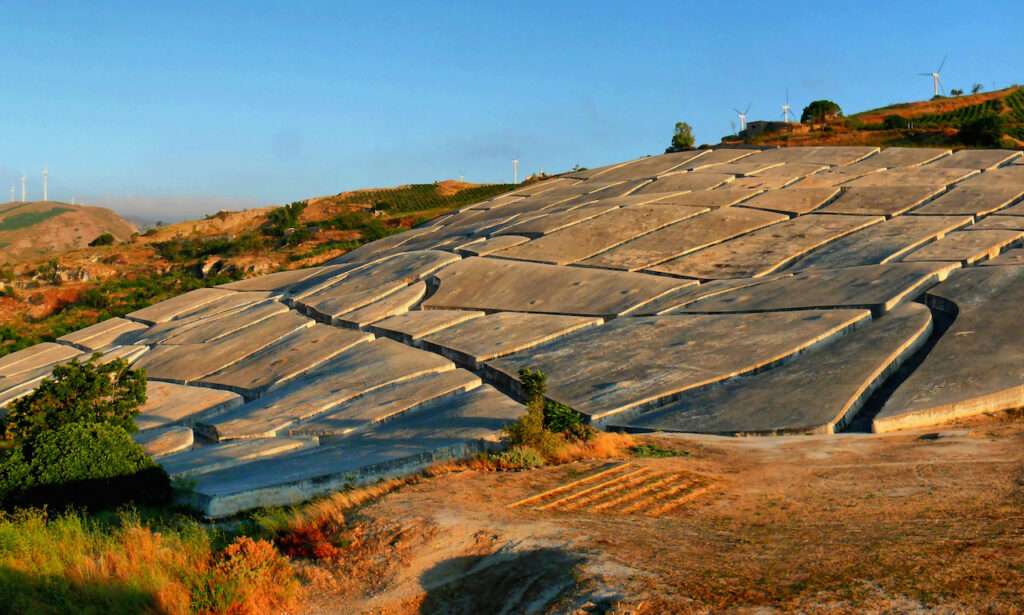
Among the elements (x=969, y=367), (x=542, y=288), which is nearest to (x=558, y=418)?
(x=969, y=367)

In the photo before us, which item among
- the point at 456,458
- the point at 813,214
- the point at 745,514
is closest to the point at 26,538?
the point at 456,458

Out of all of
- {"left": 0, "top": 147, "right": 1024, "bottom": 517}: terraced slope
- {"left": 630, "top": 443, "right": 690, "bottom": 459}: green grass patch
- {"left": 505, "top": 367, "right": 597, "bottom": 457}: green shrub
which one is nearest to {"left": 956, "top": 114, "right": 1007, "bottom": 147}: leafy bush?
{"left": 0, "top": 147, "right": 1024, "bottom": 517}: terraced slope

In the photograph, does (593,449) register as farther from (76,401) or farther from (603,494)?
(76,401)

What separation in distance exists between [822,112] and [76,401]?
3624 cm

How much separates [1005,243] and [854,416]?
7.56m

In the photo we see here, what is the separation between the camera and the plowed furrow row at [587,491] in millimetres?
6230

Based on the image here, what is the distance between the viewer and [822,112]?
3906 cm

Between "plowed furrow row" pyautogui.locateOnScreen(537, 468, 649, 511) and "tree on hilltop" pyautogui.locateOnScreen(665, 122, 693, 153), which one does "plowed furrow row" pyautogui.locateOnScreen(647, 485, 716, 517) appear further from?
"tree on hilltop" pyautogui.locateOnScreen(665, 122, 693, 153)

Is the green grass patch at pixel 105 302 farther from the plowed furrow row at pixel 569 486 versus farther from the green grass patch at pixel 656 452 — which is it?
the plowed furrow row at pixel 569 486

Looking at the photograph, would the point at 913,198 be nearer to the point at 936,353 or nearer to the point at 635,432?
the point at 936,353

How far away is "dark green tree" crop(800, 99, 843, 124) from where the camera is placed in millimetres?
38906

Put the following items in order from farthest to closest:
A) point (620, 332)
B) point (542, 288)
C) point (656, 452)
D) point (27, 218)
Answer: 1. point (27, 218)
2. point (542, 288)
3. point (620, 332)
4. point (656, 452)

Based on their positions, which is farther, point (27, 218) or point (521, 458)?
point (27, 218)

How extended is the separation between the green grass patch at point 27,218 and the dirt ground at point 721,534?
96.2m
